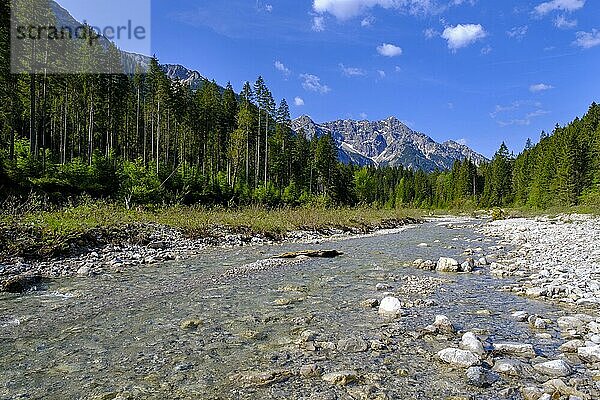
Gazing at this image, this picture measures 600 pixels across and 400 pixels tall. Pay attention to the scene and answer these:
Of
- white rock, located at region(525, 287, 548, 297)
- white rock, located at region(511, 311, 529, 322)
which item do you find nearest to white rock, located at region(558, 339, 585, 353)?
white rock, located at region(511, 311, 529, 322)

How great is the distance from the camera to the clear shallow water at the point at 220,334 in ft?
12.4

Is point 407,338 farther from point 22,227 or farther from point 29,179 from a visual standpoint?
point 29,179

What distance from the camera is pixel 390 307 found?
6.44 metres

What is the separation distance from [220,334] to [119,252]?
849cm

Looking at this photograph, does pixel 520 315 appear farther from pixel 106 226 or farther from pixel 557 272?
pixel 106 226

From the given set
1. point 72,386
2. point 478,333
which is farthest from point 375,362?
point 72,386

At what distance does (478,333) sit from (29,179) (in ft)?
94.1

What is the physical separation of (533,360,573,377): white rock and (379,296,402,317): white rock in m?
2.42

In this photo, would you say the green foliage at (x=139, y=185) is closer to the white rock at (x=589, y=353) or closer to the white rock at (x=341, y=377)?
the white rock at (x=341, y=377)

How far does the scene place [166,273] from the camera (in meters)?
10.1

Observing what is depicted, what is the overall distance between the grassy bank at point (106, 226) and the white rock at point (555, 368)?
37.5ft

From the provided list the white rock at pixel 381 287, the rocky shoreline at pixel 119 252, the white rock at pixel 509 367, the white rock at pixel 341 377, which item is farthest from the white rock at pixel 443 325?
the rocky shoreline at pixel 119 252

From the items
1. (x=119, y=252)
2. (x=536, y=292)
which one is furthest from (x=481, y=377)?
(x=119, y=252)

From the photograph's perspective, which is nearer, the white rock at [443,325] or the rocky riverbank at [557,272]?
the white rock at [443,325]
